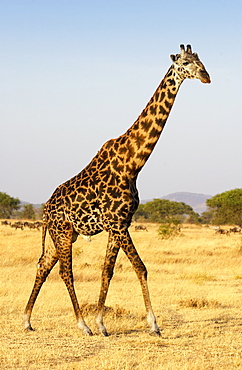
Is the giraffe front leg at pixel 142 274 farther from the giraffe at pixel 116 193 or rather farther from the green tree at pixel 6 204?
the green tree at pixel 6 204

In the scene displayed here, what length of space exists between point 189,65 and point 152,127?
1.01 meters

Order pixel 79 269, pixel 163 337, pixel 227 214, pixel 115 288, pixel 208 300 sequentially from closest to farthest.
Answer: pixel 163 337, pixel 208 300, pixel 115 288, pixel 79 269, pixel 227 214

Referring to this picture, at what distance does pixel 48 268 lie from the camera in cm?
848

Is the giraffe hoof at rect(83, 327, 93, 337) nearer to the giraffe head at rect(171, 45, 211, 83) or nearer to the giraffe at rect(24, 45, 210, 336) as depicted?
the giraffe at rect(24, 45, 210, 336)

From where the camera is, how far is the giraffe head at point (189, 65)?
7530 mm

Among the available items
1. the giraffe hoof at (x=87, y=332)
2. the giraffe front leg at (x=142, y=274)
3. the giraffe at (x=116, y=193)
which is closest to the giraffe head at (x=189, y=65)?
the giraffe at (x=116, y=193)

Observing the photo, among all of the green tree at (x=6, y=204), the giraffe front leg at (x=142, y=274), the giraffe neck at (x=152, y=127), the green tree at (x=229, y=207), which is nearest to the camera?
the giraffe front leg at (x=142, y=274)

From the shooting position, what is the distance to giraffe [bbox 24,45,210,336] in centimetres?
770

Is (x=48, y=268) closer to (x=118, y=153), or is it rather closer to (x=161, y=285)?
(x=118, y=153)

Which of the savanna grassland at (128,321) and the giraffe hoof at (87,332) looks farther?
the giraffe hoof at (87,332)

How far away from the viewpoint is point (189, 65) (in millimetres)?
7652

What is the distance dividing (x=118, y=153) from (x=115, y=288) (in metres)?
5.15

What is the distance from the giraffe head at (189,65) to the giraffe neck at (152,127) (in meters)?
0.11

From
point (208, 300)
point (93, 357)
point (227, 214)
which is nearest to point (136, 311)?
point (208, 300)
